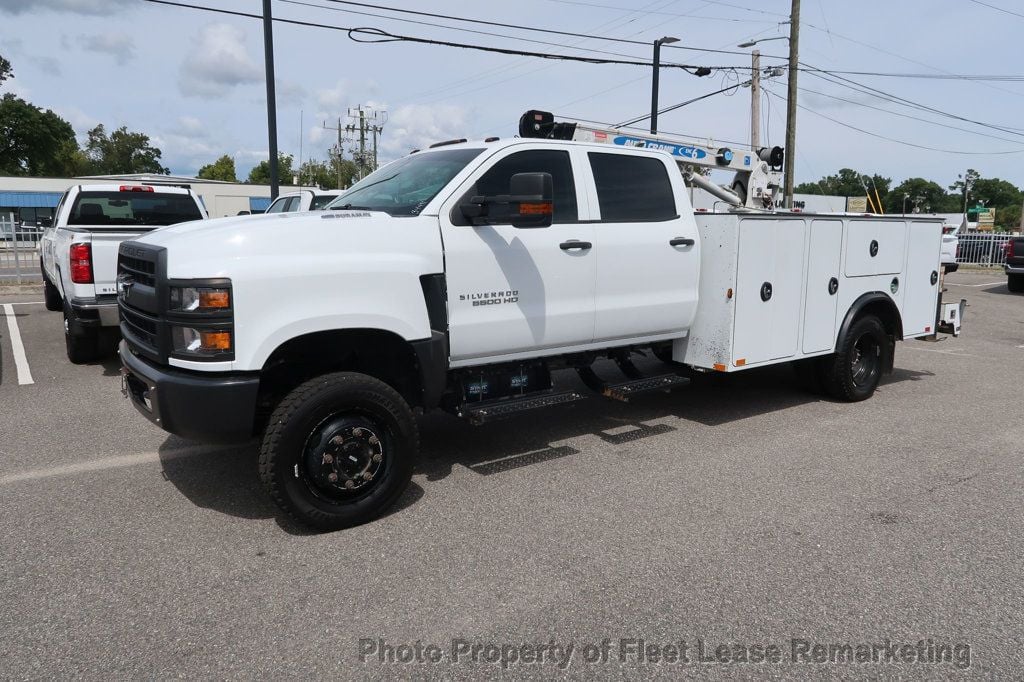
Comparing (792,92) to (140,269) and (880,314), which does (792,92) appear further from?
(140,269)

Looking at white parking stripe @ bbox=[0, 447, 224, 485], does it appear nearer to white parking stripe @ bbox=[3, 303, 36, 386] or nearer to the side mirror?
the side mirror

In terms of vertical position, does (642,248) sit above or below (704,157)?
below

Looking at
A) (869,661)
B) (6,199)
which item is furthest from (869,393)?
(6,199)

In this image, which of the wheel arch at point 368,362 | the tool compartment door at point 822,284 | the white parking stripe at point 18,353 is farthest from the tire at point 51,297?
the tool compartment door at point 822,284

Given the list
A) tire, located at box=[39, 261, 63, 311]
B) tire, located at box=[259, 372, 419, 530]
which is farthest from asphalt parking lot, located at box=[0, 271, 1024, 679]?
tire, located at box=[39, 261, 63, 311]

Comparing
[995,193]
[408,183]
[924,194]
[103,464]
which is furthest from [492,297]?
[995,193]

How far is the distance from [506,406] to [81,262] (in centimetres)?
509

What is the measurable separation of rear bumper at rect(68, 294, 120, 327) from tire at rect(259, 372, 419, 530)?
4.41 meters

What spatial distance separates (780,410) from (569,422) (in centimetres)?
204

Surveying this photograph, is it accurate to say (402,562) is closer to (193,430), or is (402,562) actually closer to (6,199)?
(193,430)

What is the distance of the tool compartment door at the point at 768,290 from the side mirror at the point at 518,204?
202cm

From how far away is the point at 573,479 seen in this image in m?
4.93

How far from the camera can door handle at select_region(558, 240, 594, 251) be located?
16.5 ft

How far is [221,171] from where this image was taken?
10731cm
